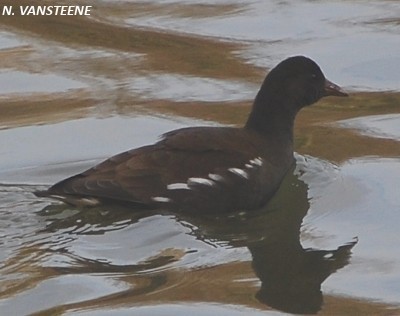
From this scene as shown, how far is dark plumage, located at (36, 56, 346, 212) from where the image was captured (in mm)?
8430

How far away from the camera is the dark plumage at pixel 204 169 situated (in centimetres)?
843

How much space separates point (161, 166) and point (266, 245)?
80 cm

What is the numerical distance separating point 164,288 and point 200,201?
128 cm

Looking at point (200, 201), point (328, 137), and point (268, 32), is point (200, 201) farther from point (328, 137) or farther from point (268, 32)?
point (268, 32)

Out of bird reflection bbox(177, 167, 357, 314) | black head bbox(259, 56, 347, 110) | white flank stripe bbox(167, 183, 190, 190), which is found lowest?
bird reflection bbox(177, 167, 357, 314)

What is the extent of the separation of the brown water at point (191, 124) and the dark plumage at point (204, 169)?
0.41 ft

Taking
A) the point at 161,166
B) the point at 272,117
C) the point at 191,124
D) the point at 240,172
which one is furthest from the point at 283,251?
the point at 191,124

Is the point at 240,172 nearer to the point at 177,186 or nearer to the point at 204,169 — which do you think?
the point at 204,169

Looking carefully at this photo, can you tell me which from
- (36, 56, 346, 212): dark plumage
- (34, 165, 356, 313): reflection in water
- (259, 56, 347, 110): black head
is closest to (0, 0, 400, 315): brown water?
(34, 165, 356, 313): reflection in water

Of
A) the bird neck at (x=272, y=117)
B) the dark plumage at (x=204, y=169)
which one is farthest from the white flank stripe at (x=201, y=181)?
the bird neck at (x=272, y=117)

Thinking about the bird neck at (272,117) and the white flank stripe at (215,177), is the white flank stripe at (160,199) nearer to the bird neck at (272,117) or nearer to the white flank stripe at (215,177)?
the white flank stripe at (215,177)

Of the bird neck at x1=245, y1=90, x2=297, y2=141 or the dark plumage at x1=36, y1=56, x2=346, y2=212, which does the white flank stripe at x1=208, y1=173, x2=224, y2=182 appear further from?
Answer: the bird neck at x1=245, y1=90, x2=297, y2=141

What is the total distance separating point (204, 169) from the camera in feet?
28.5

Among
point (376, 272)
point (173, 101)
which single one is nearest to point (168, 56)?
point (173, 101)
